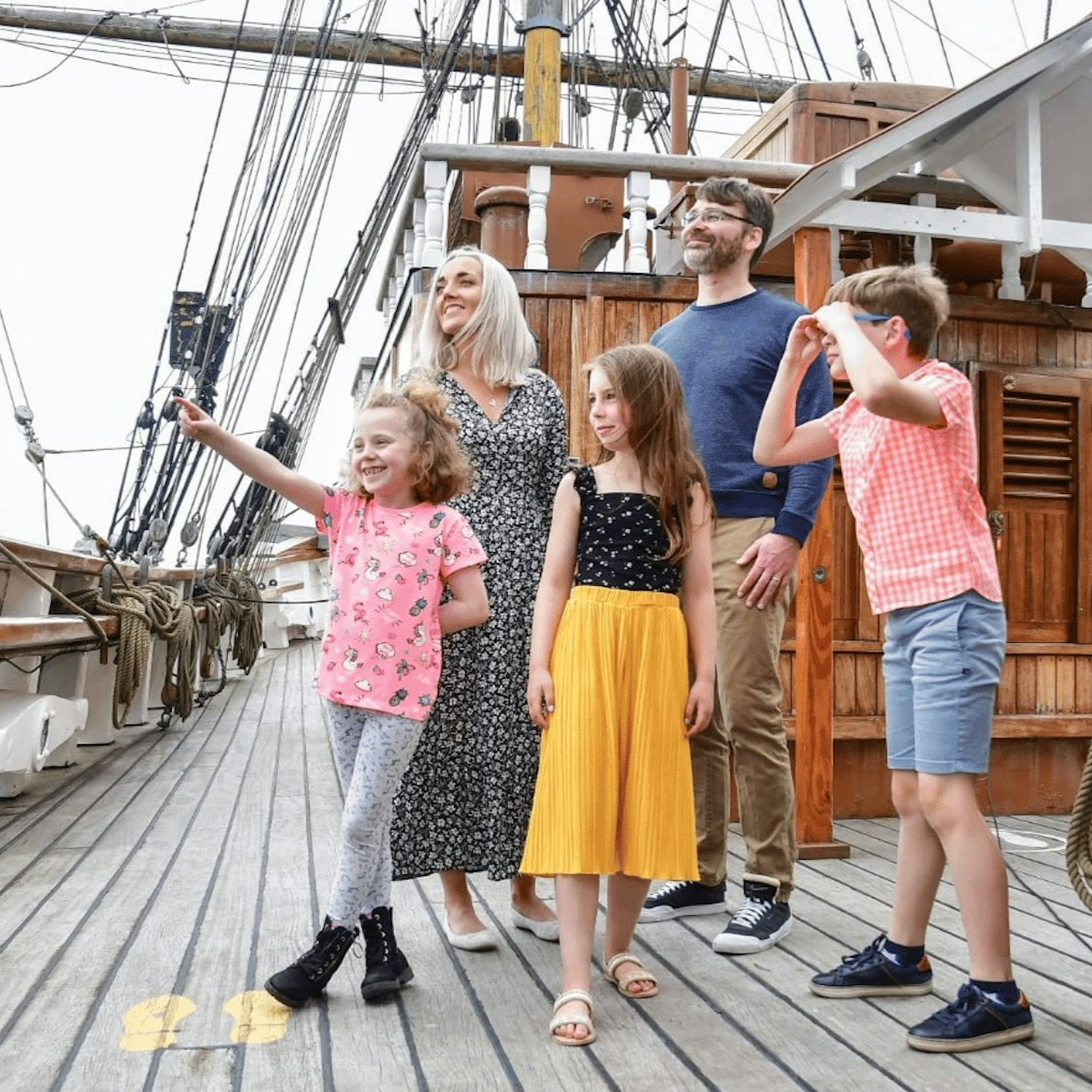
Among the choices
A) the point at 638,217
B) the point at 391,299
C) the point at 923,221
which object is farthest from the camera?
the point at 391,299

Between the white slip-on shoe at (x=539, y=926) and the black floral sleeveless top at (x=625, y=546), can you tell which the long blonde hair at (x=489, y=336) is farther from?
the white slip-on shoe at (x=539, y=926)

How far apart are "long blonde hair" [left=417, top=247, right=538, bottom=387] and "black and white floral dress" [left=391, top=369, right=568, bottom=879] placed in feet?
0.21

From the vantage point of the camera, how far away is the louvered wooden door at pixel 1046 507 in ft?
14.7

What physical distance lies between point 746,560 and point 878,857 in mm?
1371

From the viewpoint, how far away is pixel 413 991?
225 cm

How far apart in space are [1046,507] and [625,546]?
2809mm

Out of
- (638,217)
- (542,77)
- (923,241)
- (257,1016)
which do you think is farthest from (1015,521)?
(542,77)

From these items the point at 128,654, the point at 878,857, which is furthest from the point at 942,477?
the point at 128,654

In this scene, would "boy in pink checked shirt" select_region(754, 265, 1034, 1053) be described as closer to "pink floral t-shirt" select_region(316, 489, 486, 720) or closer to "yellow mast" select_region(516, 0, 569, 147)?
"pink floral t-shirt" select_region(316, 489, 486, 720)

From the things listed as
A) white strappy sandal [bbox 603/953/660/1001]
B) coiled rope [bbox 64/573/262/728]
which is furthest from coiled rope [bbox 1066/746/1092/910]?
coiled rope [bbox 64/573/262/728]

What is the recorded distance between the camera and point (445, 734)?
249cm

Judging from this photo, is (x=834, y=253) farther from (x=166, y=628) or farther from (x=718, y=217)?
(x=166, y=628)

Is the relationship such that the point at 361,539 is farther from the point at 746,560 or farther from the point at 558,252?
the point at 558,252

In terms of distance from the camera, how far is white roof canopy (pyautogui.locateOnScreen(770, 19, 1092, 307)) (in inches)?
137
